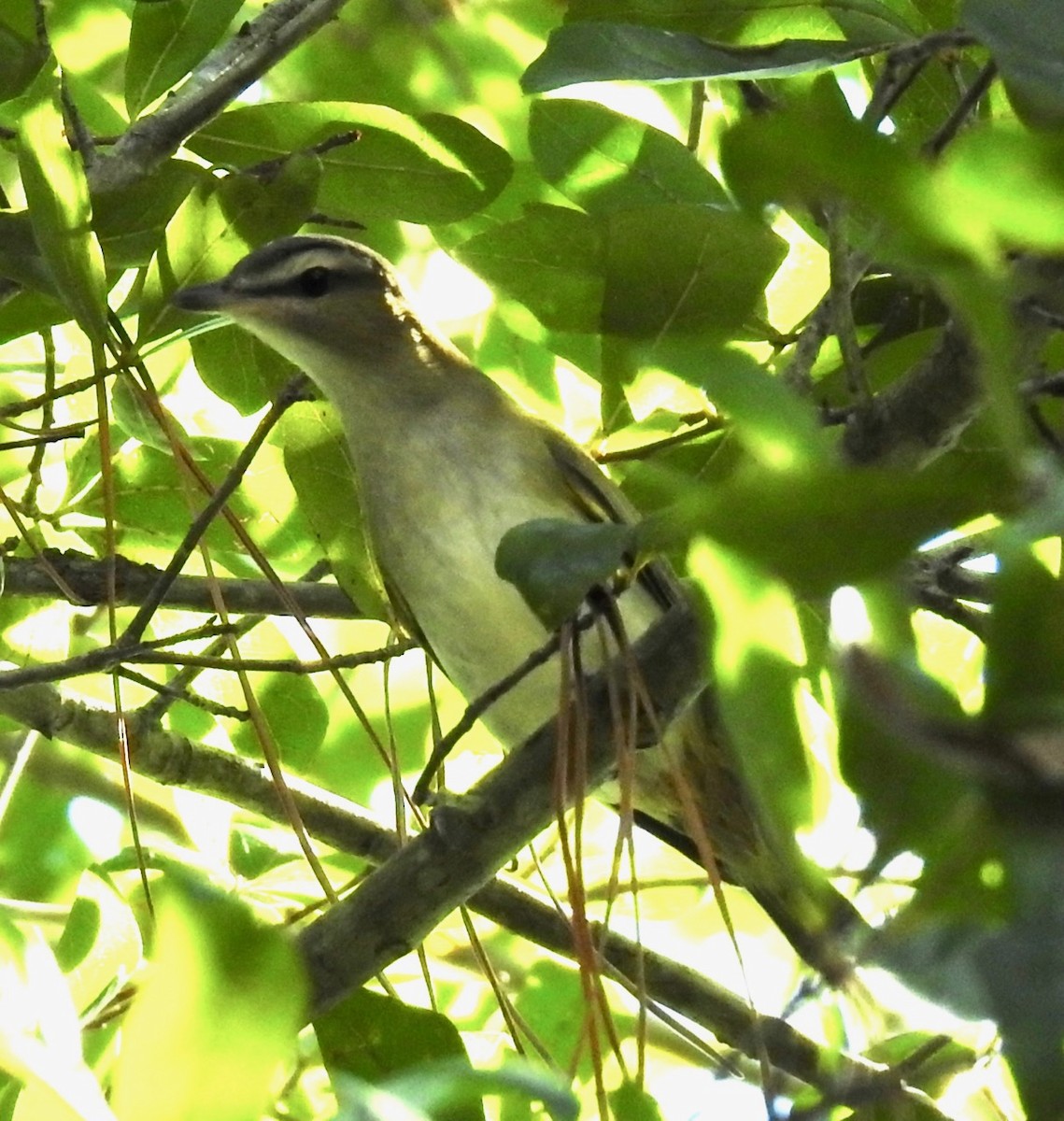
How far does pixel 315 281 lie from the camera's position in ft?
8.84

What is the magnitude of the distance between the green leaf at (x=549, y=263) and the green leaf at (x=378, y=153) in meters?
0.06

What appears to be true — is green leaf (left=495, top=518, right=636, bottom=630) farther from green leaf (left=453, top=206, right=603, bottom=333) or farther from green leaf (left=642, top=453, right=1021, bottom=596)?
green leaf (left=453, top=206, right=603, bottom=333)

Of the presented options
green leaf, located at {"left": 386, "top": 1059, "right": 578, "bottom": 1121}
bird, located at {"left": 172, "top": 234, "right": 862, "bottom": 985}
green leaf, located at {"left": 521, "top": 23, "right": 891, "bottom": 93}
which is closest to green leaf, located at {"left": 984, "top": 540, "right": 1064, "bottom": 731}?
green leaf, located at {"left": 386, "top": 1059, "right": 578, "bottom": 1121}

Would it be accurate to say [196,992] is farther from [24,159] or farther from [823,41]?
[823,41]

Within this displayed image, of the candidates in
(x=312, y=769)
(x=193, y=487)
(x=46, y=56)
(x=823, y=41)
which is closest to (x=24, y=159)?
(x=46, y=56)

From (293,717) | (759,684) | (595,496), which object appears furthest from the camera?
(595,496)

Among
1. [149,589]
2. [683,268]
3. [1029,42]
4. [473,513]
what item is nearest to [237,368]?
[149,589]

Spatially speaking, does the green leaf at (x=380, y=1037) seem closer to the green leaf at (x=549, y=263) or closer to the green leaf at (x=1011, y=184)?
the green leaf at (x=549, y=263)

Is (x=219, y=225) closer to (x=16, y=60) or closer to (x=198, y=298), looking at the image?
(x=198, y=298)

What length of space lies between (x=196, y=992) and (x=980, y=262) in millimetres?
360

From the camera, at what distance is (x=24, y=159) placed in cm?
129

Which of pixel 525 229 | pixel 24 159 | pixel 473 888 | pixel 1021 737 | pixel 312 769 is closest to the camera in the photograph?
pixel 1021 737

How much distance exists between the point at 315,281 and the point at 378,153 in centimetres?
89

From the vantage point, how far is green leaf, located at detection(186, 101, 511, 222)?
1.80 m
